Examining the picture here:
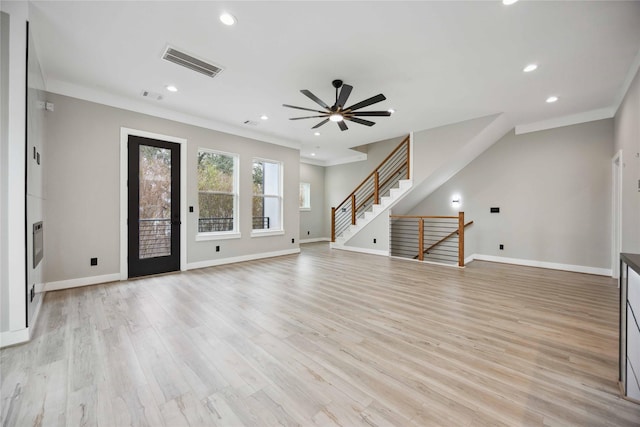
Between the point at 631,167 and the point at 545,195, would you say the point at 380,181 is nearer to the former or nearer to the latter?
the point at 545,195

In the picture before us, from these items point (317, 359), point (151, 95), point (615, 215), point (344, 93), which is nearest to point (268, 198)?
point (151, 95)

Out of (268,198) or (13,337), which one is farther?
(268,198)

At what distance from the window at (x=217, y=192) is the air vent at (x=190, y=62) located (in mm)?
2191

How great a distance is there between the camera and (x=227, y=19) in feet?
8.61

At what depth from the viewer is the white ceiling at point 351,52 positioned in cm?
252

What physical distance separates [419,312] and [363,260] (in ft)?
10.6

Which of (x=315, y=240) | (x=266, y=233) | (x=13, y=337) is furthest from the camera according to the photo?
(x=315, y=240)

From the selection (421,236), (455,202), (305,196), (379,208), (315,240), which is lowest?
(315,240)

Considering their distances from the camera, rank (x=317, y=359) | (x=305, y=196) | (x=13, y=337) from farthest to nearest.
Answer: (x=305, y=196)
(x=13, y=337)
(x=317, y=359)

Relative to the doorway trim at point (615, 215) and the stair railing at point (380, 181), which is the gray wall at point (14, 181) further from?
the doorway trim at point (615, 215)

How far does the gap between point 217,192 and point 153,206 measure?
4.23ft

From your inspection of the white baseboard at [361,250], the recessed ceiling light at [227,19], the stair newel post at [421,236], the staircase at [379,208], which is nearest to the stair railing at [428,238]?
the white baseboard at [361,250]

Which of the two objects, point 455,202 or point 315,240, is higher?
point 455,202

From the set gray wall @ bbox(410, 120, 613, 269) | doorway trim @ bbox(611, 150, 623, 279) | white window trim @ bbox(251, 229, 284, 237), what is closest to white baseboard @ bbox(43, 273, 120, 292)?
white window trim @ bbox(251, 229, 284, 237)
